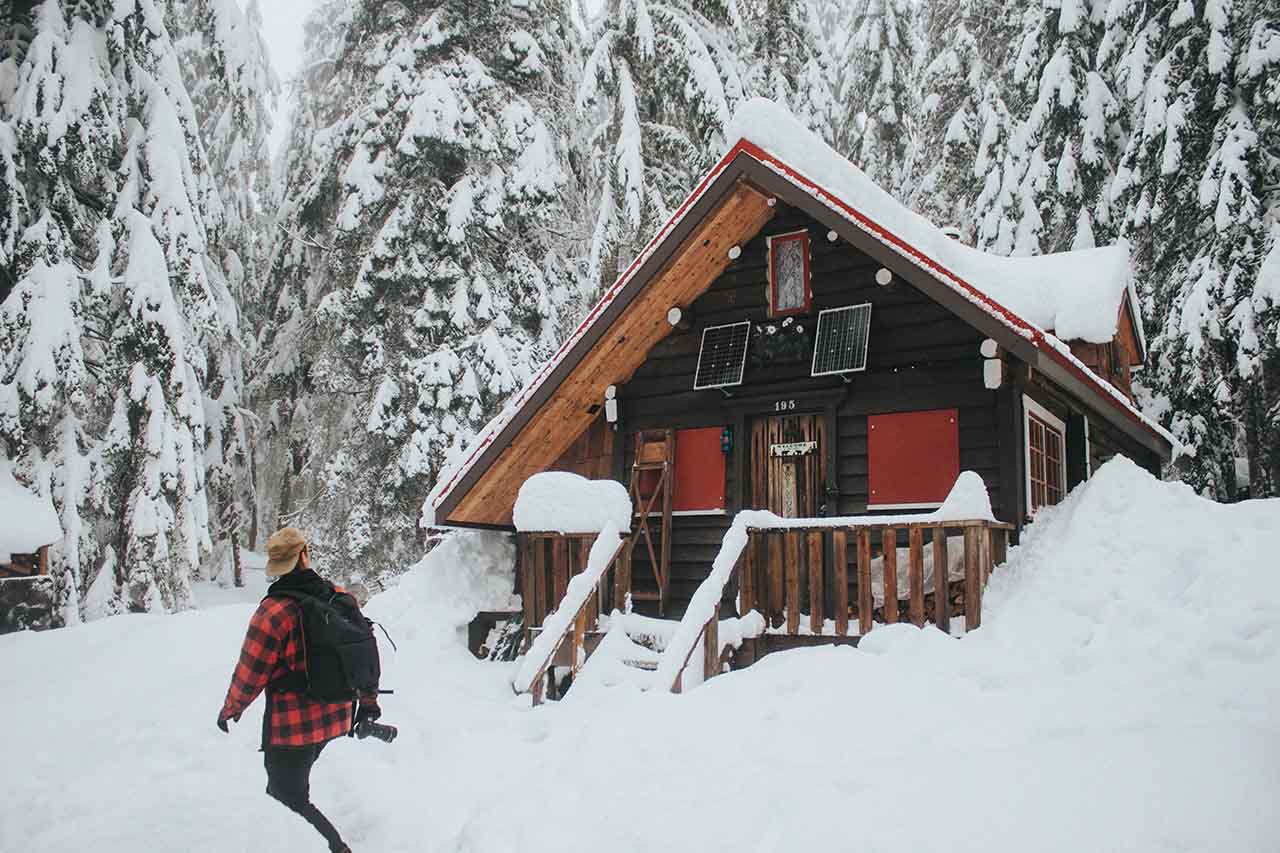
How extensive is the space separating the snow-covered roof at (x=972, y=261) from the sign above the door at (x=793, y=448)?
244 centimetres

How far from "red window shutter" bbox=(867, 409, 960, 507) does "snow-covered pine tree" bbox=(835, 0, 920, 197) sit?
16853mm

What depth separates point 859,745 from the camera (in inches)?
217

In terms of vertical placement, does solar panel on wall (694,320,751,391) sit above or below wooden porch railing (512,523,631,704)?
above

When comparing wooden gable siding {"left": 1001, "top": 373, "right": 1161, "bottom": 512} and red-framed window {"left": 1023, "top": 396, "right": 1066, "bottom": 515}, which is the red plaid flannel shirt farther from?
red-framed window {"left": 1023, "top": 396, "right": 1066, "bottom": 515}

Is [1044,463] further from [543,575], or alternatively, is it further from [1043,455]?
[543,575]

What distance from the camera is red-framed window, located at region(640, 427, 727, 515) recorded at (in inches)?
455

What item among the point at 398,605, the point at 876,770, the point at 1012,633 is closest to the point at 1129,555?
the point at 1012,633

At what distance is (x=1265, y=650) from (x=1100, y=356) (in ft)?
24.5

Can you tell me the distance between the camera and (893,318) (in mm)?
10500

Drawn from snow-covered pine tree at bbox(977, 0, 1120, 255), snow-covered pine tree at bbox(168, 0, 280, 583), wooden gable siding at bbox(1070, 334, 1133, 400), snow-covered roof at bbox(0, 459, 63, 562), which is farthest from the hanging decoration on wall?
snow-covered pine tree at bbox(168, 0, 280, 583)

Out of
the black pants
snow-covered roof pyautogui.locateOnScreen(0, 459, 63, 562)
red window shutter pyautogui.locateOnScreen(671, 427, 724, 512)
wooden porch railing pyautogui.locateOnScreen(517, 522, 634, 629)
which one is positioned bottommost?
the black pants

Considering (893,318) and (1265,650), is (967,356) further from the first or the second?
(1265,650)

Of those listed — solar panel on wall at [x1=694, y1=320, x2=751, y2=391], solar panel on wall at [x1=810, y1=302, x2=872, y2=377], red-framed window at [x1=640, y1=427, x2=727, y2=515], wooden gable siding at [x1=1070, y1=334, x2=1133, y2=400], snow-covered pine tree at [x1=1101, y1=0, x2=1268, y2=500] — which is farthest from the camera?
snow-covered pine tree at [x1=1101, y1=0, x2=1268, y2=500]

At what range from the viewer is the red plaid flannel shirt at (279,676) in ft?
16.7
